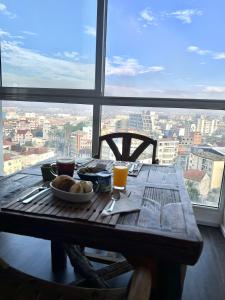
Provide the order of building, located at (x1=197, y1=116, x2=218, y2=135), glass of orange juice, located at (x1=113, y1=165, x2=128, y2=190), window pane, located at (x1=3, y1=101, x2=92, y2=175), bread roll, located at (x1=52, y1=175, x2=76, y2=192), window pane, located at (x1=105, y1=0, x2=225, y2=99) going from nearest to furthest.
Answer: bread roll, located at (x1=52, y1=175, x2=76, y2=192), glass of orange juice, located at (x1=113, y1=165, x2=128, y2=190), window pane, located at (x1=105, y1=0, x2=225, y2=99), building, located at (x1=197, y1=116, x2=218, y2=135), window pane, located at (x1=3, y1=101, x2=92, y2=175)

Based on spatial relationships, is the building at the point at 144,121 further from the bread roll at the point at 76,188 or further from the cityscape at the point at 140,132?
the bread roll at the point at 76,188

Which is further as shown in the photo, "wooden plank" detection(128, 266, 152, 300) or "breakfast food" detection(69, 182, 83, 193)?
"breakfast food" detection(69, 182, 83, 193)

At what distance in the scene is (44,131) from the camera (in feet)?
8.84

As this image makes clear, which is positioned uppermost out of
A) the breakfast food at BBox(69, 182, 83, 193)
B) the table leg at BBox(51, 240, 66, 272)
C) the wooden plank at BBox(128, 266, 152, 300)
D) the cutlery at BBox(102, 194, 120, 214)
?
the breakfast food at BBox(69, 182, 83, 193)

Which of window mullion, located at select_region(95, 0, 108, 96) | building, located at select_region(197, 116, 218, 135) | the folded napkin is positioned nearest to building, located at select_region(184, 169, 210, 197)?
building, located at select_region(197, 116, 218, 135)

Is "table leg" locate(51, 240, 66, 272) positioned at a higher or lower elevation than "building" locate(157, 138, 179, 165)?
lower

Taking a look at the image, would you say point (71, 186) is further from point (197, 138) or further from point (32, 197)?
point (197, 138)

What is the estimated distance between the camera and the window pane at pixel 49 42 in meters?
2.38

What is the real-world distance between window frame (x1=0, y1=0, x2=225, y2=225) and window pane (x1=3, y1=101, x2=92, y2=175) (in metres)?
0.07

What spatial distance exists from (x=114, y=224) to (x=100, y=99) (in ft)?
5.94

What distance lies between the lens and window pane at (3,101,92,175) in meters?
2.58

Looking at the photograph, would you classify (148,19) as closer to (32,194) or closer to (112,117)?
(112,117)

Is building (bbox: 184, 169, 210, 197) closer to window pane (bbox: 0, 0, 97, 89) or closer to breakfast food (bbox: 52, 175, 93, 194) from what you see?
window pane (bbox: 0, 0, 97, 89)

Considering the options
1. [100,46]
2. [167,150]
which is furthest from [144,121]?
[100,46]
